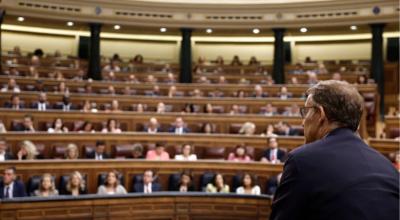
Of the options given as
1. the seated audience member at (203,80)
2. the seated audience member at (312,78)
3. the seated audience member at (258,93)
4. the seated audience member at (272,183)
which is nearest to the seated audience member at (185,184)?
A: the seated audience member at (272,183)

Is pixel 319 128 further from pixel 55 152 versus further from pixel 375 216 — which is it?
pixel 55 152

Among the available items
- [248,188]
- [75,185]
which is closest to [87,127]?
[75,185]

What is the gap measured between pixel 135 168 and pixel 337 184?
5713mm

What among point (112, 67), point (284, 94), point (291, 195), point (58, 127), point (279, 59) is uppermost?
point (279, 59)

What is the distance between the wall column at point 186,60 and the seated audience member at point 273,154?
23.0ft

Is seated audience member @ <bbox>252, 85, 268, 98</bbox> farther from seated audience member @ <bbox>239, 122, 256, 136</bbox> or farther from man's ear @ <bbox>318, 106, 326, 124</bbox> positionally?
man's ear @ <bbox>318, 106, 326, 124</bbox>

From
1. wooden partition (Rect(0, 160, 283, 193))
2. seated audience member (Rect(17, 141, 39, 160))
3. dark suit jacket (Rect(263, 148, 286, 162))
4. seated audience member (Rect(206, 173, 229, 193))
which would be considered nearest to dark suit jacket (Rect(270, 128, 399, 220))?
seated audience member (Rect(206, 173, 229, 193))

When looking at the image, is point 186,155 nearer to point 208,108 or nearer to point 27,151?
point 27,151

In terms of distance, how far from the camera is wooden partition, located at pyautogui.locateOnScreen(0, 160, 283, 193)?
630 centimetres

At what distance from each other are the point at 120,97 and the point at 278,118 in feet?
10.5

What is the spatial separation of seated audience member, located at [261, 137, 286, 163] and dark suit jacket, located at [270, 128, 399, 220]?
6208 mm

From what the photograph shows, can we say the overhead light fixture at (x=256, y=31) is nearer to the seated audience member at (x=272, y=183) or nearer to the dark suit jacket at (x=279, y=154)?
the dark suit jacket at (x=279, y=154)

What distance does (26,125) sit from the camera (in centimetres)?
787

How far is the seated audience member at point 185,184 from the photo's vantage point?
21.2 ft
